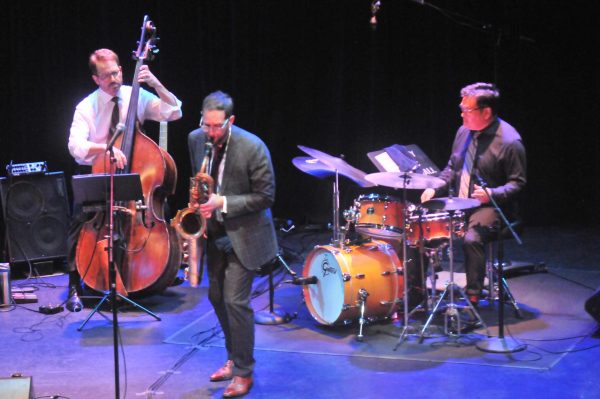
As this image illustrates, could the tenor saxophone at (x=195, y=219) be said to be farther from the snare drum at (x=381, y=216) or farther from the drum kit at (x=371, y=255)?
the snare drum at (x=381, y=216)

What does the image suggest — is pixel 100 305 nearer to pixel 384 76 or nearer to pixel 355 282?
pixel 355 282

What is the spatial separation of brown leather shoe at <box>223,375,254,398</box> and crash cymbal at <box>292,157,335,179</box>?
5.33ft

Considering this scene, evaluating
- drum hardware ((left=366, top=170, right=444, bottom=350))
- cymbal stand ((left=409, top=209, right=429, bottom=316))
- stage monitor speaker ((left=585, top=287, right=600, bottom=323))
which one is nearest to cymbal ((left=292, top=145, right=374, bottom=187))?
drum hardware ((left=366, top=170, right=444, bottom=350))

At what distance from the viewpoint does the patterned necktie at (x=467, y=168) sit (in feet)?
19.5

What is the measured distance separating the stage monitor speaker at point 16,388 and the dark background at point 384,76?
5.10 metres

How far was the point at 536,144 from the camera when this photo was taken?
30.0 ft

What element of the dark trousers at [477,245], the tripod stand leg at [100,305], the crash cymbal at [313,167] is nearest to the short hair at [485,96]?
the dark trousers at [477,245]

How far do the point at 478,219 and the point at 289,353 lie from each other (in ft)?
5.65

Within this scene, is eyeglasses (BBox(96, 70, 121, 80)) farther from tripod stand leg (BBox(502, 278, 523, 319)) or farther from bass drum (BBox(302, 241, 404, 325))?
tripod stand leg (BBox(502, 278, 523, 319))

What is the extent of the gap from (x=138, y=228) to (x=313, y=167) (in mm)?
1399

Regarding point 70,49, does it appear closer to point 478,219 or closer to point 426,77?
point 426,77

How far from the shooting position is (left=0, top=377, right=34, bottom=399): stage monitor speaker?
3707mm

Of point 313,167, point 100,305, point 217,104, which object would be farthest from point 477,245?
Answer: point 100,305

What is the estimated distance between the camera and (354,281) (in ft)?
18.0
